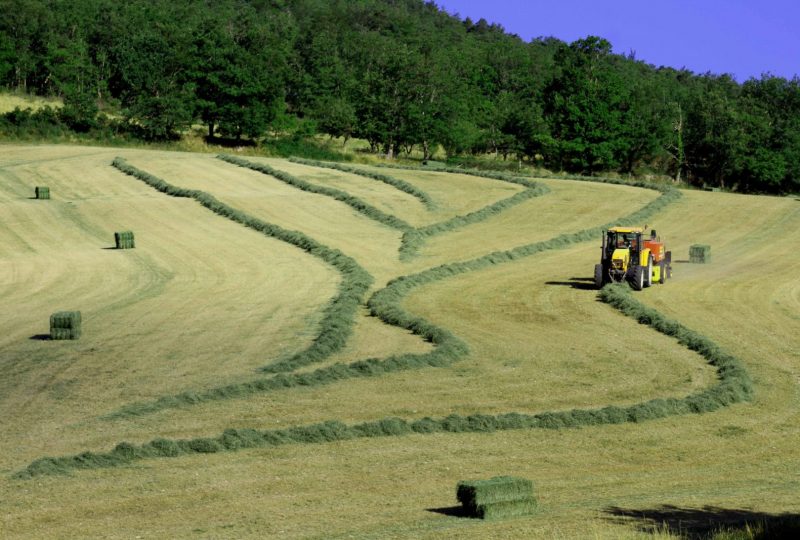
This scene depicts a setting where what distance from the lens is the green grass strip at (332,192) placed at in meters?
58.6

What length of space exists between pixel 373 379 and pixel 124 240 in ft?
85.1

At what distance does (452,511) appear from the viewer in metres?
17.2

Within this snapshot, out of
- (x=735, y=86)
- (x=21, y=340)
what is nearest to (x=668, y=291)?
(x=21, y=340)

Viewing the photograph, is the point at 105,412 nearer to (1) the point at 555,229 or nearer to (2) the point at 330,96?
(1) the point at 555,229

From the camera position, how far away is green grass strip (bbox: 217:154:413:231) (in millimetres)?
58594

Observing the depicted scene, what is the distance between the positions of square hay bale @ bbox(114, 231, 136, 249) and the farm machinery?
20.9 m

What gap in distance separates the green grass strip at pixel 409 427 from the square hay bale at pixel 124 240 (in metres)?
29.8

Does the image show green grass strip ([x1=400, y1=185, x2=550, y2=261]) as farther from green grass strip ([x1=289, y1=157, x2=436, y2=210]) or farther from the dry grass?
the dry grass

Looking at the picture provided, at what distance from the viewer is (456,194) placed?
2734 inches

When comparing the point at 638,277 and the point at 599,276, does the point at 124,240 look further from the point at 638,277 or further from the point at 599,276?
the point at 638,277

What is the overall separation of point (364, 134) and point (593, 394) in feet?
284

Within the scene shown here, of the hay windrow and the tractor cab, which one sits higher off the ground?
the tractor cab

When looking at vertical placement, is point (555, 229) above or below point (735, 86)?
below

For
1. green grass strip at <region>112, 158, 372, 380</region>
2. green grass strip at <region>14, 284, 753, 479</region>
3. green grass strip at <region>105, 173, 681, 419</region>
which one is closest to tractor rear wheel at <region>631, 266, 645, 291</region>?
green grass strip at <region>105, 173, 681, 419</region>
